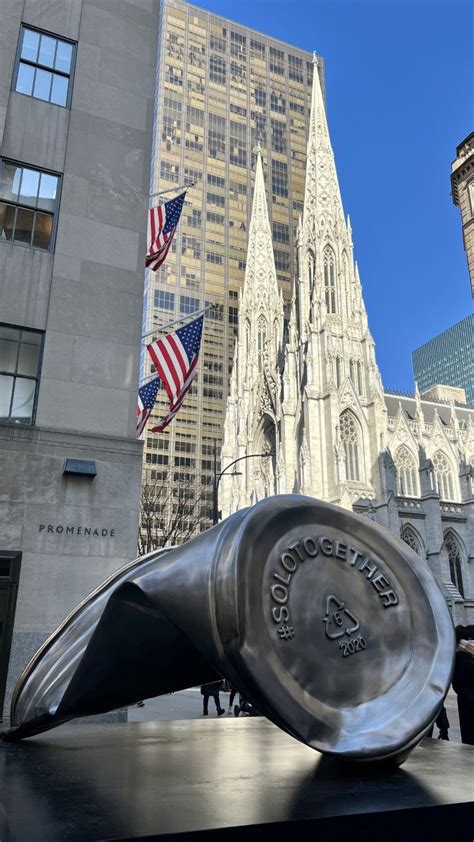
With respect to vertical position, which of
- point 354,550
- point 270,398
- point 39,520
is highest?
point 270,398

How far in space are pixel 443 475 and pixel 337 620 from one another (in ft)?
205

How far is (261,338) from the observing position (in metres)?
74.4

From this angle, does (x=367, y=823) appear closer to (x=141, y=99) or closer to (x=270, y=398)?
(x=141, y=99)

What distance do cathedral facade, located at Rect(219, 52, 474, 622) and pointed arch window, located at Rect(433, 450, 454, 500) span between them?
11cm

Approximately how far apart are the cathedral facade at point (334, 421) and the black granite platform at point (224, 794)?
4251cm

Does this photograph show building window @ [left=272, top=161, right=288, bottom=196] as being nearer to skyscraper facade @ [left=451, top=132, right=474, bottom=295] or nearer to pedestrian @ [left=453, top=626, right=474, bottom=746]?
skyscraper facade @ [left=451, top=132, right=474, bottom=295]

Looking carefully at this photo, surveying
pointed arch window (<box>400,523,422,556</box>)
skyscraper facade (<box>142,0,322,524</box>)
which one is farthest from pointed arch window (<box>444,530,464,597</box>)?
skyscraper facade (<box>142,0,322,524</box>)

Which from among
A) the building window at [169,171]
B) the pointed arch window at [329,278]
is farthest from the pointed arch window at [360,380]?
the building window at [169,171]

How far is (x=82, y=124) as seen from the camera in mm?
13758

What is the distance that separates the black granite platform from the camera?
2.77 meters

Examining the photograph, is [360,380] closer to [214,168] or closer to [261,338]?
[261,338]

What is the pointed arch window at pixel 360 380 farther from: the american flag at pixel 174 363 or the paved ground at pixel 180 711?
the american flag at pixel 174 363

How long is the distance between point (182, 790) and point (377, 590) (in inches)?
73.1

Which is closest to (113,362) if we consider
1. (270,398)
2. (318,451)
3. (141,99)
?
(141,99)
